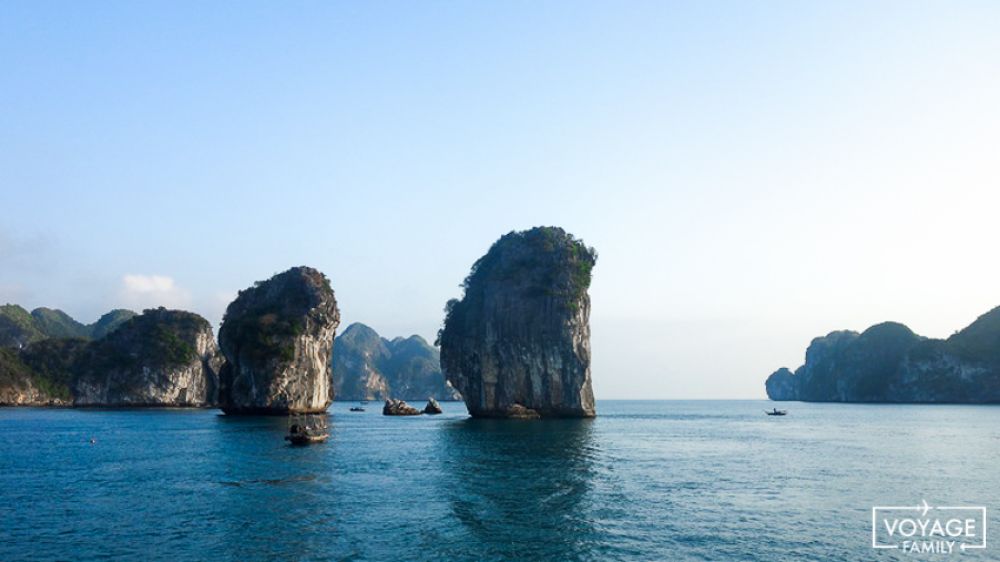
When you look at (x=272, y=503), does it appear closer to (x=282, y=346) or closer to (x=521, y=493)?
(x=521, y=493)

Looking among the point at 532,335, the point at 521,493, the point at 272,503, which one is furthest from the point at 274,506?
the point at 532,335

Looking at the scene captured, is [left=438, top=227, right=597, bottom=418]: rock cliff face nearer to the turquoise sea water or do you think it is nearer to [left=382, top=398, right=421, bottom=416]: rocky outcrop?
the turquoise sea water

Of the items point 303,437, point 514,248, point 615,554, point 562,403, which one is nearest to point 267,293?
point 514,248

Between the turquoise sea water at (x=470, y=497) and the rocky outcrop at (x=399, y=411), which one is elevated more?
the turquoise sea water at (x=470, y=497)

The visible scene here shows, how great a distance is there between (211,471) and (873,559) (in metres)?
43.9

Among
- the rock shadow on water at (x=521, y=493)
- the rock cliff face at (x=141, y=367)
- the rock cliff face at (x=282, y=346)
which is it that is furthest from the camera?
the rock cliff face at (x=141, y=367)

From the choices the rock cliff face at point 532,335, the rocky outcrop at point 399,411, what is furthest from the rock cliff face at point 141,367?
the rock cliff face at point 532,335

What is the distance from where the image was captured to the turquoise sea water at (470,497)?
30.4 meters

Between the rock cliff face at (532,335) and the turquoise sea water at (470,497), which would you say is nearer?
the turquoise sea water at (470,497)

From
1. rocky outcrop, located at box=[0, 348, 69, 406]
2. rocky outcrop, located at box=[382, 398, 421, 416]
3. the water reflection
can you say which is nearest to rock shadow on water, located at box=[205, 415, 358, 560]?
the water reflection

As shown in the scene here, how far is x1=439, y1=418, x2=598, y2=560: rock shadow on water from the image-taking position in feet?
101

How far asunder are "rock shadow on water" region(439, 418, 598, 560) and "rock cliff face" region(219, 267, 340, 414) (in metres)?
54.5

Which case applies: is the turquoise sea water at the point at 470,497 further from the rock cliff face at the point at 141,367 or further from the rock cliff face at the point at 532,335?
the rock cliff face at the point at 141,367

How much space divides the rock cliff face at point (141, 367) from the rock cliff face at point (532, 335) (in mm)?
101817
